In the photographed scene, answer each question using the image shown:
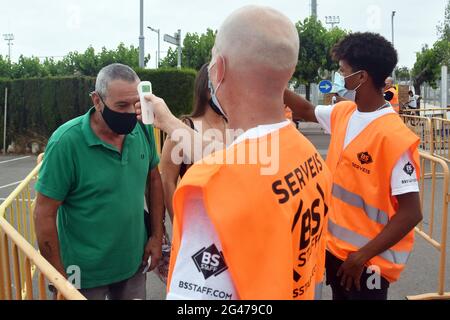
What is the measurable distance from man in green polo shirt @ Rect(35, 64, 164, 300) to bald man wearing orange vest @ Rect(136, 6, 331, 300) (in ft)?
4.54

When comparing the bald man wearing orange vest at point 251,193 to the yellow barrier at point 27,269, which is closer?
the bald man wearing orange vest at point 251,193

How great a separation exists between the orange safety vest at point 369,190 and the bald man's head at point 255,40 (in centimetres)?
125

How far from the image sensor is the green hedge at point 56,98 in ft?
49.5

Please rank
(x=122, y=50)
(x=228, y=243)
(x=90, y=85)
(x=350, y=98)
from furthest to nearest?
(x=122, y=50) → (x=90, y=85) → (x=350, y=98) → (x=228, y=243)

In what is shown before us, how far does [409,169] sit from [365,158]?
218mm

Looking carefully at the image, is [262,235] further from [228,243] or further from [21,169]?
→ [21,169]

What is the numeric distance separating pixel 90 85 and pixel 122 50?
17.5 meters

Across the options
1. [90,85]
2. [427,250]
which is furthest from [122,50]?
[427,250]

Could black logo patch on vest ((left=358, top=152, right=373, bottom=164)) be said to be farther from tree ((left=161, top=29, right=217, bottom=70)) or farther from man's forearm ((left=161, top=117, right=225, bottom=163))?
tree ((left=161, top=29, right=217, bottom=70))

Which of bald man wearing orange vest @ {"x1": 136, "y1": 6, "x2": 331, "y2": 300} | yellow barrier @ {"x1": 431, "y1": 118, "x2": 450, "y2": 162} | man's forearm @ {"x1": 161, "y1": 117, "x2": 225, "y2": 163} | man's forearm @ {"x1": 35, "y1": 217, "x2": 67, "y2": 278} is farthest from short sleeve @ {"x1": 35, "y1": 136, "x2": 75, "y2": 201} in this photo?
yellow barrier @ {"x1": 431, "y1": 118, "x2": 450, "y2": 162}

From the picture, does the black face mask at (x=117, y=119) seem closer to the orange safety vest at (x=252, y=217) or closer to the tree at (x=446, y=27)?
the orange safety vest at (x=252, y=217)

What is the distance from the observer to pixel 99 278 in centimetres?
269

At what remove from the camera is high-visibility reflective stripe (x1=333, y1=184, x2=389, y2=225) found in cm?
249

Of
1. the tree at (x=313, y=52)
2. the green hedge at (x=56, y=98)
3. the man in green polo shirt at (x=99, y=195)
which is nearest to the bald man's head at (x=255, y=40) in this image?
the man in green polo shirt at (x=99, y=195)
